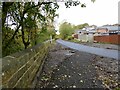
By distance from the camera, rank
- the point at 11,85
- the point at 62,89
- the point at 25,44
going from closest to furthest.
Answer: the point at 11,85 → the point at 62,89 → the point at 25,44

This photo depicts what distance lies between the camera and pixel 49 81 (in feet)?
33.7

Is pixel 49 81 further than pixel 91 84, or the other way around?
pixel 49 81

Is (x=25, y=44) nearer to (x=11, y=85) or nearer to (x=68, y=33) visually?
(x=11, y=85)

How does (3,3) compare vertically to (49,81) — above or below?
above

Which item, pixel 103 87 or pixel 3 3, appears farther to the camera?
pixel 3 3

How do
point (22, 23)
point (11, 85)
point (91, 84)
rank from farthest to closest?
point (22, 23) → point (91, 84) → point (11, 85)

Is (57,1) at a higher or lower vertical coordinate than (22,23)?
higher

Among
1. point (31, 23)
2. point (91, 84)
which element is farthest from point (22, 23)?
point (91, 84)

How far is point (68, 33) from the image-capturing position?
134875 mm

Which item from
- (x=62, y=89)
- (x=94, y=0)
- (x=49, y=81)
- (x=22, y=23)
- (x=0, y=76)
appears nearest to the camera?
(x=0, y=76)

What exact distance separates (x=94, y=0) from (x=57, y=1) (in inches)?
69.5

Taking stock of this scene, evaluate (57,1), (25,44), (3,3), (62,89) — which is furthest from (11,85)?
(25,44)

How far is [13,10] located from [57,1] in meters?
2.23

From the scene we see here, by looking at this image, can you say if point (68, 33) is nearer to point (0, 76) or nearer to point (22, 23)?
point (22, 23)
